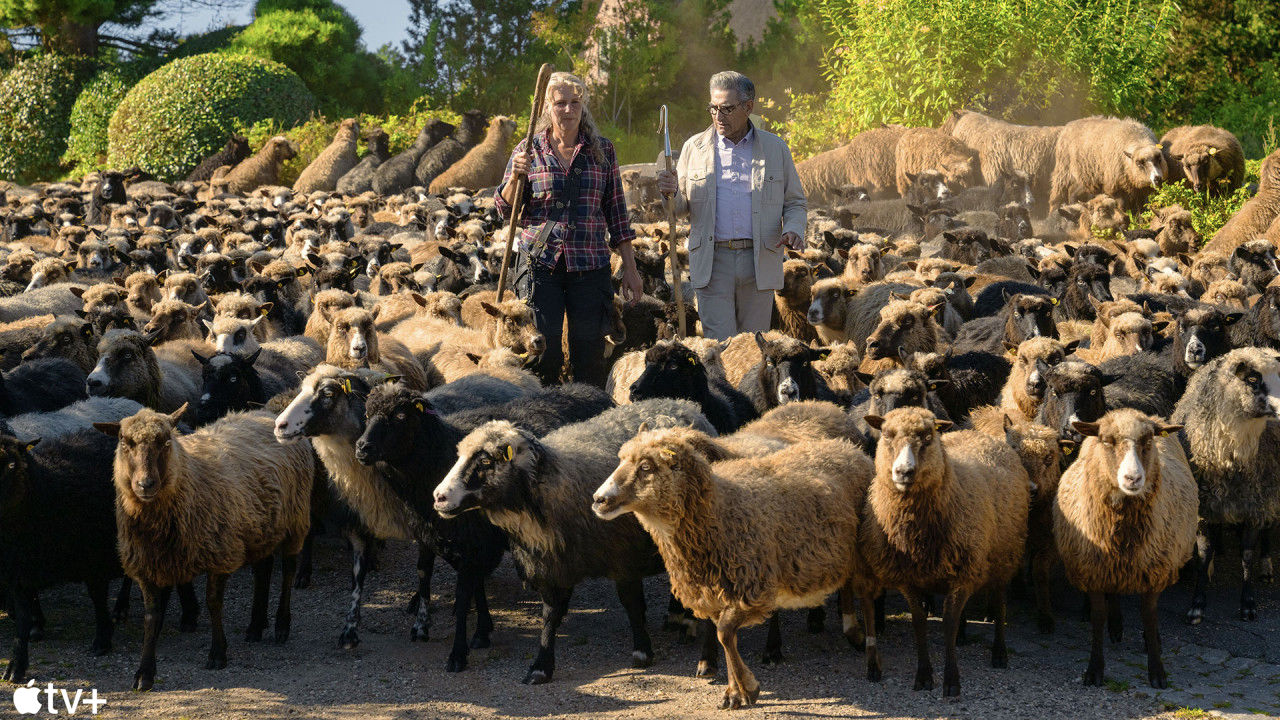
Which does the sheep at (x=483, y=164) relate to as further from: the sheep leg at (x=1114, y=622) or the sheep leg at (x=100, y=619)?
the sheep leg at (x=1114, y=622)

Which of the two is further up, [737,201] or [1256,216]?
[1256,216]

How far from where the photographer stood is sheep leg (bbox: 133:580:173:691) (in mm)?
6098

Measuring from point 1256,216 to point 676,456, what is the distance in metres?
11.6

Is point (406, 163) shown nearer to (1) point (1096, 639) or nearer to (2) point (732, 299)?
(2) point (732, 299)

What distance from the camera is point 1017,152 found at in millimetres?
20484

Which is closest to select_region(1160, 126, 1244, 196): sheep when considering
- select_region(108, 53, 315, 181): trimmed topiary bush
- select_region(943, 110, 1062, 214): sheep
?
select_region(943, 110, 1062, 214): sheep

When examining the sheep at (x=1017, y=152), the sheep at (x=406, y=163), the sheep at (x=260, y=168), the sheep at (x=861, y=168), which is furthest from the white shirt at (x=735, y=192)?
the sheep at (x=260, y=168)

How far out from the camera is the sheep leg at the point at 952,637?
5730 mm

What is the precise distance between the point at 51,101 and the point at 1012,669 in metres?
37.9

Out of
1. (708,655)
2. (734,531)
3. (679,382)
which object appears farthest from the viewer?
(679,382)

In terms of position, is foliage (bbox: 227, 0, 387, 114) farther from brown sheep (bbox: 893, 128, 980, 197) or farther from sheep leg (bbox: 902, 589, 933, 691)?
sheep leg (bbox: 902, 589, 933, 691)

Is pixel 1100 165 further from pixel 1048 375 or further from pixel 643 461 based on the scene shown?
pixel 643 461

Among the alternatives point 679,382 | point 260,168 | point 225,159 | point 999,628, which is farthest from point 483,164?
point 999,628

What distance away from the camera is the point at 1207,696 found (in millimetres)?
5715
